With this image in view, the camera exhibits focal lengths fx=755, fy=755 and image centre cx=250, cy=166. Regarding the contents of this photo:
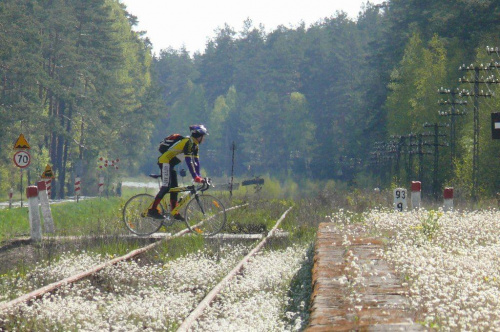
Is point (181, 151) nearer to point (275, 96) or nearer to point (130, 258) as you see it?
point (130, 258)

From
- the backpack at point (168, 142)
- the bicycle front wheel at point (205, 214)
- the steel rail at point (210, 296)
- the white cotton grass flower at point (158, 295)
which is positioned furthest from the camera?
the bicycle front wheel at point (205, 214)

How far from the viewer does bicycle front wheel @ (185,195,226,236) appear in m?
14.2

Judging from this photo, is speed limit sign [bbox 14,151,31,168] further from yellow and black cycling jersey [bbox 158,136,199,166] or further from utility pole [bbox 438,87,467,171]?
utility pole [bbox 438,87,467,171]

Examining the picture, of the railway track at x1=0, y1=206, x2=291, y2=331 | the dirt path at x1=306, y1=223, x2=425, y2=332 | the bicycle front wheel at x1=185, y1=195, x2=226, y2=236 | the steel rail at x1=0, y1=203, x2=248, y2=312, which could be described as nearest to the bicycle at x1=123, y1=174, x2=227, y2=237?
the bicycle front wheel at x1=185, y1=195, x2=226, y2=236

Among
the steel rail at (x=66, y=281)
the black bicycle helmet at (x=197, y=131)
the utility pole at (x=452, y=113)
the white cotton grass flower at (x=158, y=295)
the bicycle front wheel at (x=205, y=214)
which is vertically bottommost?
the white cotton grass flower at (x=158, y=295)

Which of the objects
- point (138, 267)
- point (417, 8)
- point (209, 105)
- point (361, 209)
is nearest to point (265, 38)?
point (209, 105)

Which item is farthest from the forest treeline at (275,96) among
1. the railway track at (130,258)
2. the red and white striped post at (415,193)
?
the railway track at (130,258)

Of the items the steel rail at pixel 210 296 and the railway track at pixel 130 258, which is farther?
the railway track at pixel 130 258

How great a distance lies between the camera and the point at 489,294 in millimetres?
6363

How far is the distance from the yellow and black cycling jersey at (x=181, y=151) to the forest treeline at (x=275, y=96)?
69.8 ft

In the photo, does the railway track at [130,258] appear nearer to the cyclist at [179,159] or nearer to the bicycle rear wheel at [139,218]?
the cyclist at [179,159]

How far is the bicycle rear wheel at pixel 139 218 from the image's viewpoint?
14.6m

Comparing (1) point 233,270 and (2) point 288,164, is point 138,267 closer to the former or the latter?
(1) point 233,270

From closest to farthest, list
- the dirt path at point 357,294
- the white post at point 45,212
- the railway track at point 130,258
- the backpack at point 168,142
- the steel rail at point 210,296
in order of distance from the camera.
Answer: the dirt path at point 357,294
the steel rail at point 210,296
the railway track at point 130,258
the backpack at point 168,142
the white post at point 45,212
